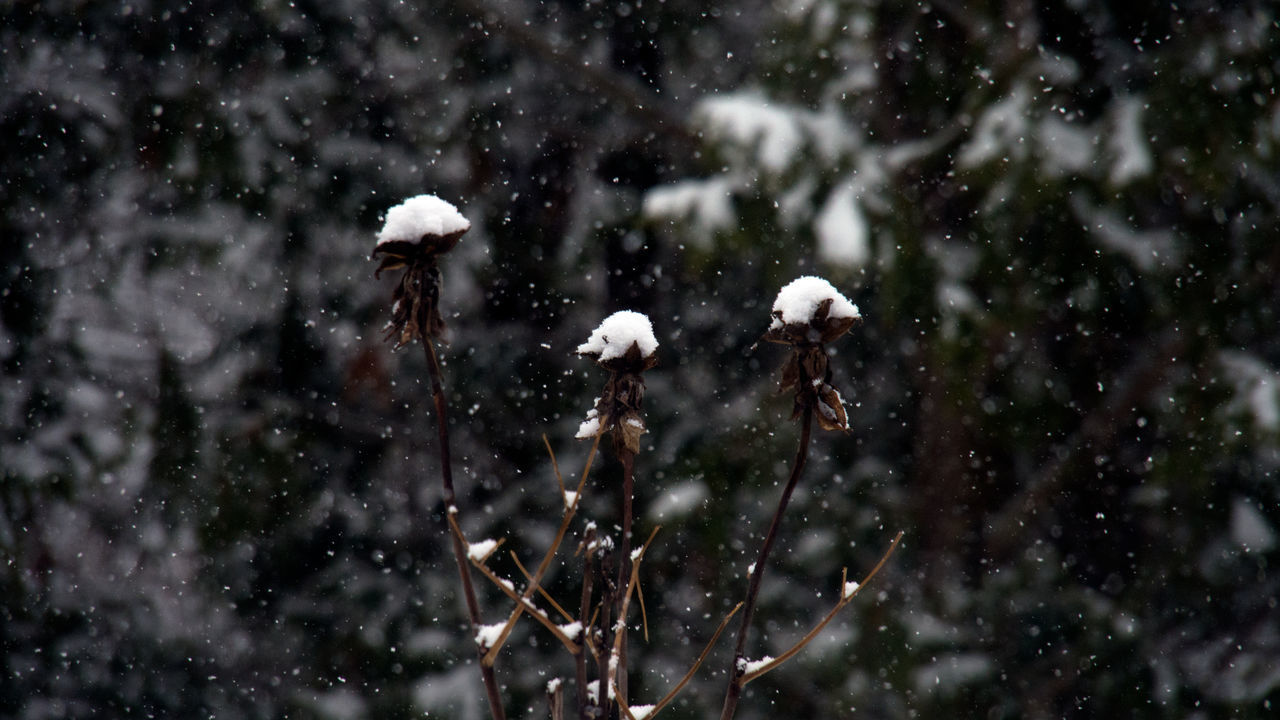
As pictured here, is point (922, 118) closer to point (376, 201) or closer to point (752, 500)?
point (752, 500)

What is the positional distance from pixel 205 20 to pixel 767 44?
1988 millimetres

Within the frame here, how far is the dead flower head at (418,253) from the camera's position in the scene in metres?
0.47

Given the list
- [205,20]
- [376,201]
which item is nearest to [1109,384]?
[376,201]

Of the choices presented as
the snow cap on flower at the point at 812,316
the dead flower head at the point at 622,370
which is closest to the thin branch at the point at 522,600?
the dead flower head at the point at 622,370

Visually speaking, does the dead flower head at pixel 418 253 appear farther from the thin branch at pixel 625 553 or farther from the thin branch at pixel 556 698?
the thin branch at pixel 556 698

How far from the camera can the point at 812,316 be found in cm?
49

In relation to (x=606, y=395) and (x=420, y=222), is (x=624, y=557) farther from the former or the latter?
(x=420, y=222)

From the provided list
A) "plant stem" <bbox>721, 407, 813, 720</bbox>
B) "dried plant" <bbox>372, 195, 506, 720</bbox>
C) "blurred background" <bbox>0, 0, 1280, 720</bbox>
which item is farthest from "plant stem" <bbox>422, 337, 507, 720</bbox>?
"blurred background" <bbox>0, 0, 1280, 720</bbox>

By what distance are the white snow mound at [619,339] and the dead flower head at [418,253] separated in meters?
0.10

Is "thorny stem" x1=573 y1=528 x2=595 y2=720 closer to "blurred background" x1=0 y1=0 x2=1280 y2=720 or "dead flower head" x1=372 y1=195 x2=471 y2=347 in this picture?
"dead flower head" x1=372 y1=195 x2=471 y2=347

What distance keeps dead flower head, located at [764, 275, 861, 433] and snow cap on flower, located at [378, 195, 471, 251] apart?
0.20 meters

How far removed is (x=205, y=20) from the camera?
2.86 metres

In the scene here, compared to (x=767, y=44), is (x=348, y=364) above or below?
below

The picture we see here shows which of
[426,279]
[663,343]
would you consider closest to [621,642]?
[426,279]
